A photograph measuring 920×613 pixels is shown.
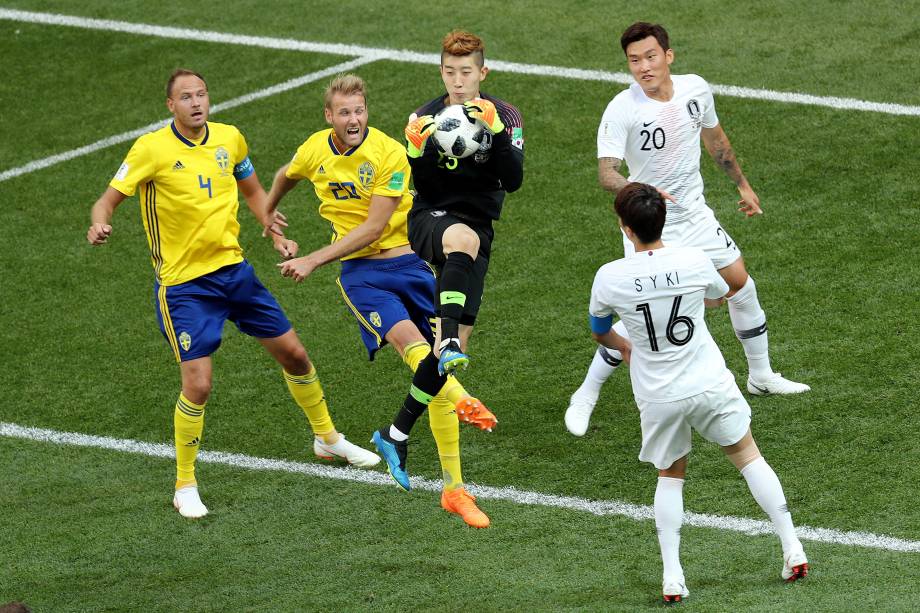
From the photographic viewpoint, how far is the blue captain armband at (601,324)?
21.2ft

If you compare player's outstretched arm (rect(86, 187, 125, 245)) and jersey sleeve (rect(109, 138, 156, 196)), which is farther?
jersey sleeve (rect(109, 138, 156, 196))

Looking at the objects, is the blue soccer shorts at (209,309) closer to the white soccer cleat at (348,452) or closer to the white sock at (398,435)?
the white soccer cleat at (348,452)

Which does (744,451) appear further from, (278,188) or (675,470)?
(278,188)

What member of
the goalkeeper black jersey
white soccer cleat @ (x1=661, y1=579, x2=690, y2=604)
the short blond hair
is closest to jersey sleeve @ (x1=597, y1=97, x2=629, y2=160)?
the goalkeeper black jersey

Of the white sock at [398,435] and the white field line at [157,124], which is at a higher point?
the white field line at [157,124]

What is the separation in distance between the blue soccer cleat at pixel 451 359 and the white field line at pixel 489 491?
1225mm

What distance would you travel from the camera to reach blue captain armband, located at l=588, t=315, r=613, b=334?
21.2ft

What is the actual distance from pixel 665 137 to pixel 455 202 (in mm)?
1483

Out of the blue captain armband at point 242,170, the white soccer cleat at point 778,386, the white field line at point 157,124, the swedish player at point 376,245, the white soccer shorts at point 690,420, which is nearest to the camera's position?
the white soccer shorts at point 690,420

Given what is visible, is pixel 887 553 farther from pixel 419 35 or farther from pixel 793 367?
pixel 419 35

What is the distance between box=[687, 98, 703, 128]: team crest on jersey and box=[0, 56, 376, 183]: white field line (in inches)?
276

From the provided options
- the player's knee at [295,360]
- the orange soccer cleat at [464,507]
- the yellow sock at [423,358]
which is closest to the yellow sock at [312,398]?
the player's knee at [295,360]

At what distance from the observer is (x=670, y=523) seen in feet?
21.1

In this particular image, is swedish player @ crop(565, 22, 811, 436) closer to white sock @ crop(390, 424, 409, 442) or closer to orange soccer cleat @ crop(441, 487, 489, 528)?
orange soccer cleat @ crop(441, 487, 489, 528)
